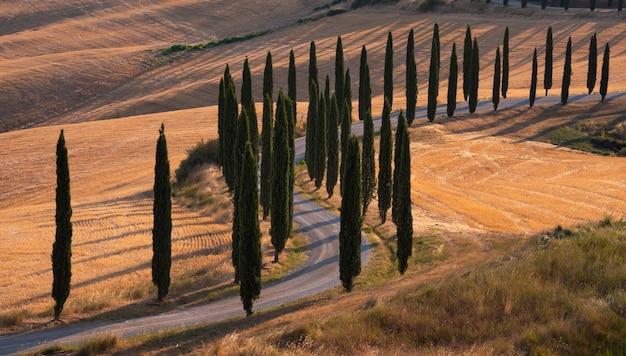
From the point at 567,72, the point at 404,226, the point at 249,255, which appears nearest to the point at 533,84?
the point at 567,72

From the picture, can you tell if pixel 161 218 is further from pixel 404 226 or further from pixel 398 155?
pixel 398 155

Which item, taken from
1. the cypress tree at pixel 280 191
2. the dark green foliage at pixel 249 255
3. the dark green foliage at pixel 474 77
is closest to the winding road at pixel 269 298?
the cypress tree at pixel 280 191

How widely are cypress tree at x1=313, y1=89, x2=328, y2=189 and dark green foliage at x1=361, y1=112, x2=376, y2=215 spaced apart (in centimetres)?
847

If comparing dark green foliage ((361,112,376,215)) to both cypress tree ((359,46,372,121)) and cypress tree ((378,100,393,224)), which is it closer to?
cypress tree ((378,100,393,224))

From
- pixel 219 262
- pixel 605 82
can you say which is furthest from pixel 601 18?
pixel 219 262

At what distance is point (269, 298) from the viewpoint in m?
35.4

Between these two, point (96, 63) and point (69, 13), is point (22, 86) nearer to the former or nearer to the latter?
point (96, 63)

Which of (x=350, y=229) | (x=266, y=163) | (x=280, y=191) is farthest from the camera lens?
(x=266, y=163)

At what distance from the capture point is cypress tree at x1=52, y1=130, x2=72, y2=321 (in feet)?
103

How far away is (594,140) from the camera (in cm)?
7256

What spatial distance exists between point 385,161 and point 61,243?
1986 cm

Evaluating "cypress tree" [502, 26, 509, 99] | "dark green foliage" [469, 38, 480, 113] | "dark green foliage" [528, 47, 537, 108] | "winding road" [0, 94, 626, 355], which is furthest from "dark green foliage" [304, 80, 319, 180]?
"dark green foliage" [528, 47, 537, 108]

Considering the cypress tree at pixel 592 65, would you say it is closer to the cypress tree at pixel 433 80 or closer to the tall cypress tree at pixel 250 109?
the cypress tree at pixel 433 80

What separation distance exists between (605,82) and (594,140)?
420 inches
